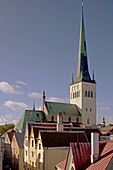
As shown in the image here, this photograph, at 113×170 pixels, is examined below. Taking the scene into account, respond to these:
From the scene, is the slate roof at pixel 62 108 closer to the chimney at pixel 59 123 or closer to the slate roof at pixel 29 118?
the slate roof at pixel 29 118

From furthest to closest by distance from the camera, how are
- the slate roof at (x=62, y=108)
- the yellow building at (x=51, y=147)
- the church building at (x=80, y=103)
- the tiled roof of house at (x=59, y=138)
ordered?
the slate roof at (x=62, y=108), the church building at (x=80, y=103), the tiled roof of house at (x=59, y=138), the yellow building at (x=51, y=147)

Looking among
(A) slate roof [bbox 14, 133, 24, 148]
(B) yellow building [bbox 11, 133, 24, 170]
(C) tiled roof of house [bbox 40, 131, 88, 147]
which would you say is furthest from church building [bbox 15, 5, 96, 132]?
(C) tiled roof of house [bbox 40, 131, 88, 147]

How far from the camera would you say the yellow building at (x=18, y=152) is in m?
47.3

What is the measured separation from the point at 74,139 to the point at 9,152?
900 inches

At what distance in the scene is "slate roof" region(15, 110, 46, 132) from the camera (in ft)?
277

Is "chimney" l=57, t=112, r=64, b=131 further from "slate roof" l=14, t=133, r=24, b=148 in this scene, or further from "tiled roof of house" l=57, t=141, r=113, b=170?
"tiled roof of house" l=57, t=141, r=113, b=170

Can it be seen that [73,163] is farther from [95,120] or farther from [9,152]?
[95,120]

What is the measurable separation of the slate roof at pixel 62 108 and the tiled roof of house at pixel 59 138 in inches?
2233

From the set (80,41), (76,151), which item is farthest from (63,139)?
(80,41)

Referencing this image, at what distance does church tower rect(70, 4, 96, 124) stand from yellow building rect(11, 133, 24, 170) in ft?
178

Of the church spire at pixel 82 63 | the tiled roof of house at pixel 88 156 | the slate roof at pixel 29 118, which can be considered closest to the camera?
the tiled roof of house at pixel 88 156

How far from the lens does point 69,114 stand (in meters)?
100

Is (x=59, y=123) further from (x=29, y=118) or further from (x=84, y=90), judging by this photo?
(x=84, y=90)

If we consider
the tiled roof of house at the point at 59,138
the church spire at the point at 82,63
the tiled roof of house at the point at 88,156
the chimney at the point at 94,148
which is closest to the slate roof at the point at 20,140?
the tiled roof of house at the point at 59,138
